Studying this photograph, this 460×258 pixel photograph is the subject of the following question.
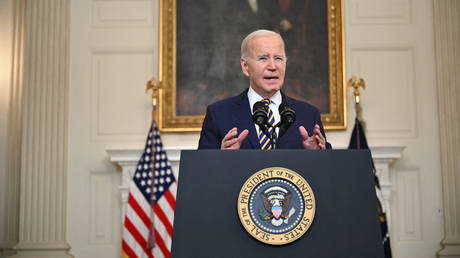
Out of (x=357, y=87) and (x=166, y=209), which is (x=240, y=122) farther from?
(x=357, y=87)

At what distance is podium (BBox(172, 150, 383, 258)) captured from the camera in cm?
248

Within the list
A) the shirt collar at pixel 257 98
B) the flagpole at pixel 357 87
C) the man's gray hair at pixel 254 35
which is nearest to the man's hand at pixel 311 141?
the shirt collar at pixel 257 98

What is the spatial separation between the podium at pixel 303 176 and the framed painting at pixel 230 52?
497cm

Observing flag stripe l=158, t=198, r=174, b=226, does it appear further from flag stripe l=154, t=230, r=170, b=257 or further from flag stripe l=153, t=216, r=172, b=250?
flag stripe l=154, t=230, r=170, b=257

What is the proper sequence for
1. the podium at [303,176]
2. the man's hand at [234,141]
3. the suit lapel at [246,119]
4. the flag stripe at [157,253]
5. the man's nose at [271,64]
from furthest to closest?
1. the flag stripe at [157,253]
2. the man's nose at [271,64]
3. the suit lapel at [246,119]
4. the man's hand at [234,141]
5. the podium at [303,176]

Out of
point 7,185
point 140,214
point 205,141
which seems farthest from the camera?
point 7,185

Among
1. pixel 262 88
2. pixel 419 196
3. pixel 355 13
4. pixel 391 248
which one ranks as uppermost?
pixel 355 13

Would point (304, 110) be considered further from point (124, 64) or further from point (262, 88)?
point (124, 64)

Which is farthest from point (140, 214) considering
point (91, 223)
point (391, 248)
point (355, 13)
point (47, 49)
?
point (355, 13)

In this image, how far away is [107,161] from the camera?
7574 millimetres

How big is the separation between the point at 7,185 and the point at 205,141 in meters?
4.69

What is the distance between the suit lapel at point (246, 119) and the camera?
10.5 ft

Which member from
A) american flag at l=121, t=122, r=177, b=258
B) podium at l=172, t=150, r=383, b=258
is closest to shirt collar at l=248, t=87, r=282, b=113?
podium at l=172, t=150, r=383, b=258

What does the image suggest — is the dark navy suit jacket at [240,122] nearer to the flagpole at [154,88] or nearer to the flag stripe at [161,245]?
the flag stripe at [161,245]
